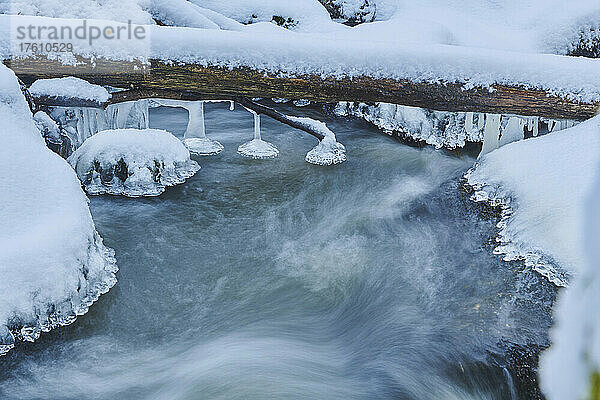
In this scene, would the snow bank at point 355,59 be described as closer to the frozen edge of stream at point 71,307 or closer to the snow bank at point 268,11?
the frozen edge of stream at point 71,307

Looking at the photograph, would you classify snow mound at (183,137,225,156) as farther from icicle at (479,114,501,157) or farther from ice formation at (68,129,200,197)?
icicle at (479,114,501,157)

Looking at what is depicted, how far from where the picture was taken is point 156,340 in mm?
3324

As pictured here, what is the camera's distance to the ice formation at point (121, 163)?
5020mm

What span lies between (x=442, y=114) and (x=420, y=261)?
3.09 meters

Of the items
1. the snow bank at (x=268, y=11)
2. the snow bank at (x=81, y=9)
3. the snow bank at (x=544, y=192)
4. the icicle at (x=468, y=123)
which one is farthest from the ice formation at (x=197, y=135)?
the snow bank at (x=544, y=192)

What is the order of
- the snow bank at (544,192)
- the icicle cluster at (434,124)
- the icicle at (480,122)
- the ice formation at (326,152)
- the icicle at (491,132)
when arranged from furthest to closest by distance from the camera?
the icicle at (480,122) < the icicle cluster at (434,124) < the ice formation at (326,152) < the icicle at (491,132) < the snow bank at (544,192)

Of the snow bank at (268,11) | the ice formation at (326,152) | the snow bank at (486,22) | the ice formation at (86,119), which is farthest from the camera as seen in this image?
the snow bank at (268,11)

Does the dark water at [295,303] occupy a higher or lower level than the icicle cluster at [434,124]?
lower

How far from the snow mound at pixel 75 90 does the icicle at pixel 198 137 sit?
1831 millimetres

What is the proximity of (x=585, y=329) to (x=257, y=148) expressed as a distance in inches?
241

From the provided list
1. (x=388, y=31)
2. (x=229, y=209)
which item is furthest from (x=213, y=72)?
(x=388, y=31)

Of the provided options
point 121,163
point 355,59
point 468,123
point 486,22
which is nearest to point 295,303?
point 355,59

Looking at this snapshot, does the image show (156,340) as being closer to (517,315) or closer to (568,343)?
(517,315)

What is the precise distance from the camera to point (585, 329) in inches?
16.2
